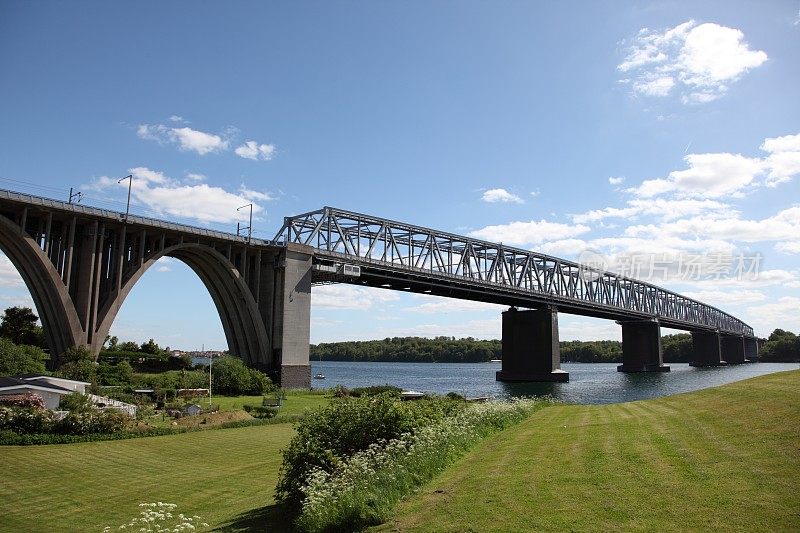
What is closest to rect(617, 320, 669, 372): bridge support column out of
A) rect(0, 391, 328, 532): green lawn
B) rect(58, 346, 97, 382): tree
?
rect(58, 346, 97, 382): tree

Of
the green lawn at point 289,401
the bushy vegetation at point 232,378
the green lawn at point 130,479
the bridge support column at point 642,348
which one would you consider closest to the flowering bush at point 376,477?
the green lawn at point 130,479

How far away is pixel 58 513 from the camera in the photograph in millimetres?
18203

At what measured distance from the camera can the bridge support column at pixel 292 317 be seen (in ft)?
225

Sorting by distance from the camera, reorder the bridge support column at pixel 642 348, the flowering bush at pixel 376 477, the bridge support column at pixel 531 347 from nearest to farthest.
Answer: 1. the flowering bush at pixel 376 477
2. the bridge support column at pixel 531 347
3. the bridge support column at pixel 642 348

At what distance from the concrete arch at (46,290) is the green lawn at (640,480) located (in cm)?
4694

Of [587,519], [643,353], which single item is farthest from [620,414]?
[643,353]

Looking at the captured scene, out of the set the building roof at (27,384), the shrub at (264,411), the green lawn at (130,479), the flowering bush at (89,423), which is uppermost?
the building roof at (27,384)

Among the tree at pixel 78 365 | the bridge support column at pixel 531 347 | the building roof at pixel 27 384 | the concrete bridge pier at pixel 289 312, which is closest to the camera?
the building roof at pixel 27 384

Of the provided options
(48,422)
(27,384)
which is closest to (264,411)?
(48,422)

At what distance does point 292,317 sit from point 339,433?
5393 cm

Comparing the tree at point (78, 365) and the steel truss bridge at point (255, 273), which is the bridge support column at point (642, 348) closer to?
the steel truss bridge at point (255, 273)

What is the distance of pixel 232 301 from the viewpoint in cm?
→ 7138

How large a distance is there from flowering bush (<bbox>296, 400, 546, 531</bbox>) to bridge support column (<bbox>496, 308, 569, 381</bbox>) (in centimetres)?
9628

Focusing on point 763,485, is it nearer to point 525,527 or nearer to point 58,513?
point 525,527
